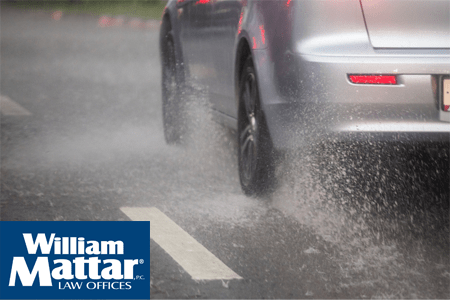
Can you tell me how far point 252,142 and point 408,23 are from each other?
1.32 metres

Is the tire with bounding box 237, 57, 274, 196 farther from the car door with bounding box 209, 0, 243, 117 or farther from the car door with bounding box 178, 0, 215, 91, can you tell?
the car door with bounding box 178, 0, 215, 91

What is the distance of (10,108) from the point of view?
9383mm

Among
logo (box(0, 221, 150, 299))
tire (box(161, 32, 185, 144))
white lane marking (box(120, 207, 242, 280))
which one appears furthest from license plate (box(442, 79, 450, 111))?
tire (box(161, 32, 185, 144))

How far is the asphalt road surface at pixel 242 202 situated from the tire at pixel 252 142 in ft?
0.28

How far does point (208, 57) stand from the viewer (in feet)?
20.6

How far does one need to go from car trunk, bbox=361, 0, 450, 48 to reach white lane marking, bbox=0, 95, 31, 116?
17.5 ft

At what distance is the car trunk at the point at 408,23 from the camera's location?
4.42 meters

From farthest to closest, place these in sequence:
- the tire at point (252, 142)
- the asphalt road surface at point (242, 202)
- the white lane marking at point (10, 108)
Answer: the white lane marking at point (10, 108) < the tire at point (252, 142) < the asphalt road surface at point (242, 202)

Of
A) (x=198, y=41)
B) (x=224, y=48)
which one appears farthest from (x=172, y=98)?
(x=224, y=48)

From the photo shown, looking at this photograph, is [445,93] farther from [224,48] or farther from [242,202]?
[224,48]

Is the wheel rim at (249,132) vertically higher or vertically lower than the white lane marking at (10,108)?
higher

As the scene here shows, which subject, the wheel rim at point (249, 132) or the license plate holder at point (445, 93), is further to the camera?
the wheel rim at point (249, 132)

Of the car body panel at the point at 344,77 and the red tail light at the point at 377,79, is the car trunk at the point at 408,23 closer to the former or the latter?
the car body panel at the point at 344,77

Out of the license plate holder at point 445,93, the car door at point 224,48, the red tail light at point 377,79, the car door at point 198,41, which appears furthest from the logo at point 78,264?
the car door at point 198,41
